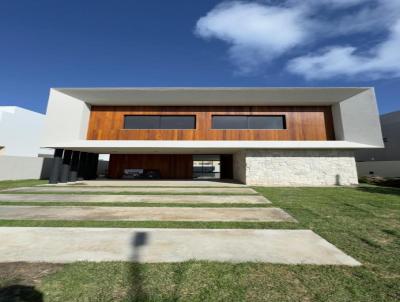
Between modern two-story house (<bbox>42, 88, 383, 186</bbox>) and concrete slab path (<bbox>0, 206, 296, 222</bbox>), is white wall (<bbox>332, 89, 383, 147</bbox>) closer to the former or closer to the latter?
modern two-story house (<bbox>42, 88, 383, 186</bbox>)

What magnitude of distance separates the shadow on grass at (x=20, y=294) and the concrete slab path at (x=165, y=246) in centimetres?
69

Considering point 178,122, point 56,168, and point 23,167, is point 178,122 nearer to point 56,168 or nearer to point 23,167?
point 56,168

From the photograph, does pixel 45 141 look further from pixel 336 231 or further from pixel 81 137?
pixel 336 231

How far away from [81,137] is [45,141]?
218 centimetres

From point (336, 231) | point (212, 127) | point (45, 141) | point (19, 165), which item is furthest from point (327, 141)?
point (19, 165)

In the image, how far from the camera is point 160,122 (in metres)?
15.7

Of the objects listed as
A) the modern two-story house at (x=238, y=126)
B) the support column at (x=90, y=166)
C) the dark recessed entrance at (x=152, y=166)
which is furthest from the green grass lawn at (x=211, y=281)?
the dark recessed entrance at (x=152, y=166)

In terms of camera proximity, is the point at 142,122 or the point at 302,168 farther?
the point at 142,122

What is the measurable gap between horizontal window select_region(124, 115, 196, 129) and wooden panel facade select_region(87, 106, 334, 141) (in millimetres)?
305

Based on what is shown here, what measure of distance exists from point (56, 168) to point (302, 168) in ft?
58.2

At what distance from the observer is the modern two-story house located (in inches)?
558

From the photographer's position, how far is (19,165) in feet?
59.1

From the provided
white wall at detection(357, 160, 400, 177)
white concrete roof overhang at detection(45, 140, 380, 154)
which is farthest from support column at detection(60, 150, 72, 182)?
white wall at detection(357, 160, 400, 177)

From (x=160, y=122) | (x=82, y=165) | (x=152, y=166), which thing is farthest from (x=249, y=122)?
(x=82, y=165)
